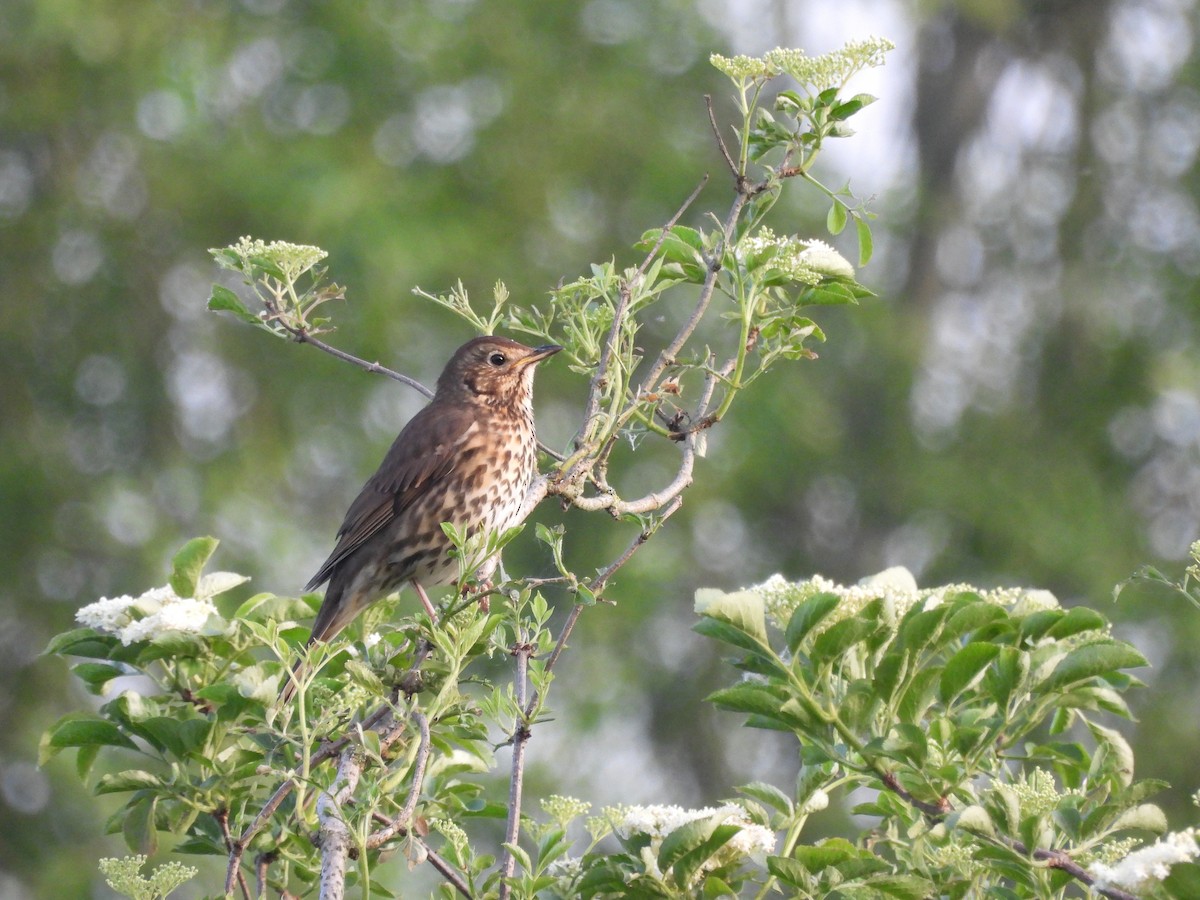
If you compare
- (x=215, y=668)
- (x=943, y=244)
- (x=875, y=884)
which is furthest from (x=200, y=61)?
(x=875, y=884)

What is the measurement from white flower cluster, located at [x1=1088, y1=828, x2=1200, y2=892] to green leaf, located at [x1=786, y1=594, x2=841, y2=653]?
0.62 metres

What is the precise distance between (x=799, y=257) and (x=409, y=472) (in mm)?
2925

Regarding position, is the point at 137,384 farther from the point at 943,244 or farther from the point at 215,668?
the point at 215,668

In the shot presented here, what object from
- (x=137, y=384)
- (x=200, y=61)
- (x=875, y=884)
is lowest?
(x=875, y=884)

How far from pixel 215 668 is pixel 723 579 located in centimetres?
1399

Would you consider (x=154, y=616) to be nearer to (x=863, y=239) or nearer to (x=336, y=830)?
(x=336, y=830)

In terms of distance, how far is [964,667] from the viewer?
283cm

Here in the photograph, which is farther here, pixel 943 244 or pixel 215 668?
pixel 943 244

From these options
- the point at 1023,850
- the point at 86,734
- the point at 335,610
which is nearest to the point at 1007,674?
the point at 1023,850

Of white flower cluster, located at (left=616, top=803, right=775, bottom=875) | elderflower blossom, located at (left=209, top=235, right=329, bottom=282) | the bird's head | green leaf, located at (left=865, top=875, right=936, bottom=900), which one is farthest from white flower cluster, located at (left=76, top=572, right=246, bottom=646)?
the bird's head

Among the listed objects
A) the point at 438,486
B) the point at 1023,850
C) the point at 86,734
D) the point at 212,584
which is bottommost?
the point at 1023,850

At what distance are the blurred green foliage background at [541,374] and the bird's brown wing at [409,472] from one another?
8.58 m

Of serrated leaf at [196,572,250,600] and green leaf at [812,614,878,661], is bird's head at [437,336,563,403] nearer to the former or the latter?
serrated leaf at [196,572,250,600]

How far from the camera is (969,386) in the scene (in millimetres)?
18188
